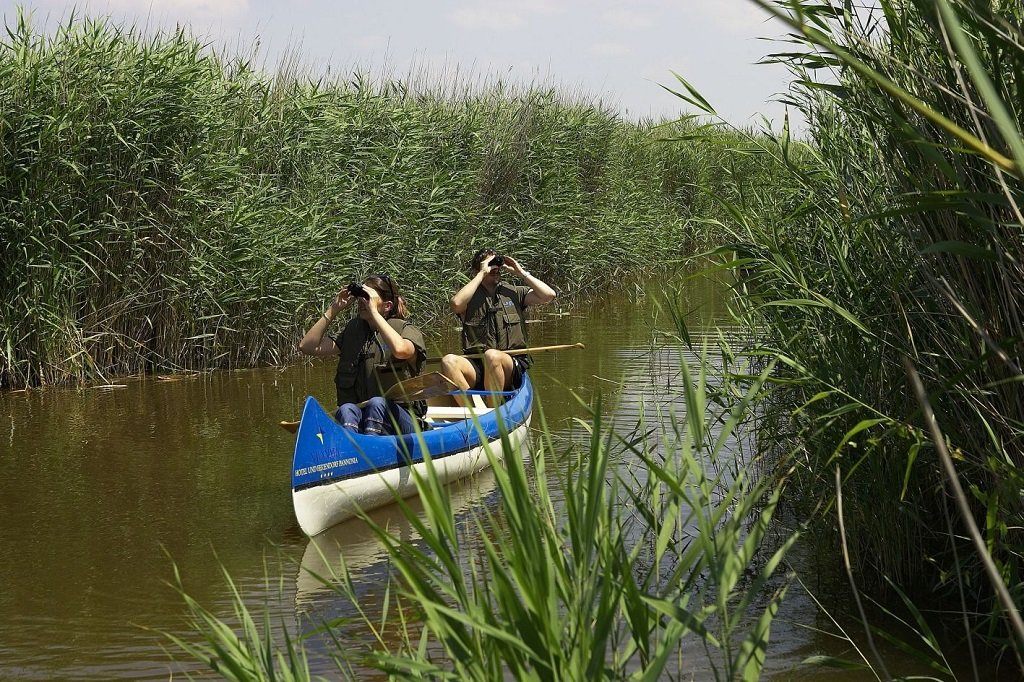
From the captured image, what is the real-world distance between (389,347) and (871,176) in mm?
3010

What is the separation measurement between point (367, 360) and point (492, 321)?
190 centimetres

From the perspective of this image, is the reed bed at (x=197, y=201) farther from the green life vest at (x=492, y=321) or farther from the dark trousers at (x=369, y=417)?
the dark trousers at (x=369, y=417)

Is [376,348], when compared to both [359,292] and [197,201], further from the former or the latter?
[197,201]

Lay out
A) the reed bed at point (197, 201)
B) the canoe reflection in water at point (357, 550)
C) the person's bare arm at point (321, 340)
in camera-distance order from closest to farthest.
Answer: the canoe reflection in water at point (357, 550), the person's bare arm at point (321, 340), the reed bed at point (197, 201)

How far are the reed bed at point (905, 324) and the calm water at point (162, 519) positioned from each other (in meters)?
0.51

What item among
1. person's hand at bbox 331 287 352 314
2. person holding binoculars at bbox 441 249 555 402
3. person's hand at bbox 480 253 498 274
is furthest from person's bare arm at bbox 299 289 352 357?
person's hand at bbox 480 253 498 274

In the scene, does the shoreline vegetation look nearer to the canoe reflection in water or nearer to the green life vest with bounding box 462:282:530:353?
the canoe reflection in water

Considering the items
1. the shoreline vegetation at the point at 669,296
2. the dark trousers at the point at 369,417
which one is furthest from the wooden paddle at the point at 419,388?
the shoreline vegetation at the point at 669,296

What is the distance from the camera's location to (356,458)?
246 inches

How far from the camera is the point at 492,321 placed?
27.9 ft

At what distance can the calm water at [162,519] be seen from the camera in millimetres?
4422

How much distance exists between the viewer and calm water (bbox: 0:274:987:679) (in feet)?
14.5

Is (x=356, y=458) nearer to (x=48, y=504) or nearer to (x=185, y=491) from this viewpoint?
(x=185, y=491)

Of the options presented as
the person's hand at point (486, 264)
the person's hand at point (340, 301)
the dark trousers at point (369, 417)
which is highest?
the person's hand at point (486, 264)
